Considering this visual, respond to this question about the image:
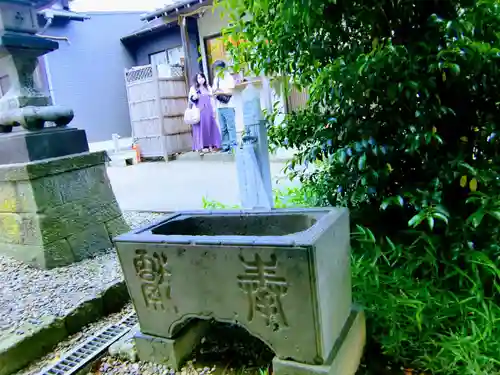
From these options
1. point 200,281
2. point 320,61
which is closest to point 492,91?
point 320,61

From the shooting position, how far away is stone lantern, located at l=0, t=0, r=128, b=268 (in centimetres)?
271

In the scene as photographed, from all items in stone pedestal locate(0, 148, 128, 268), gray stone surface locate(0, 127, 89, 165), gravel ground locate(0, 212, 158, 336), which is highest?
gray stone surface locate(0, 127, 89, 165)

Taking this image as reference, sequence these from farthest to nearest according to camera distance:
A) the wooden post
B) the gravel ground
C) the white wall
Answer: the wooden post
the white wall
the gravel ground

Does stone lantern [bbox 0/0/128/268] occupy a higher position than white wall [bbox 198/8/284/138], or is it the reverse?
white wall [bbox 198/8/284/138]

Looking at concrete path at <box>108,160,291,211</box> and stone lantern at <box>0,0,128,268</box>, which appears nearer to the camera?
stone lantern at <box>0,0,128,268</box>

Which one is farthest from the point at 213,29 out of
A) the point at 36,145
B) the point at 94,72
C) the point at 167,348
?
the point at 167,348

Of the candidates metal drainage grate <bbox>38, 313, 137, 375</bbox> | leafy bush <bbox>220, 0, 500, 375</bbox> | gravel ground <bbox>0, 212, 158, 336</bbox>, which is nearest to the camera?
leafy bush <bbox>220, 0, 500, 375</bbox>

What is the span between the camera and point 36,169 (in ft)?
8.73

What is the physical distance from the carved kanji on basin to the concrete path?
223cm

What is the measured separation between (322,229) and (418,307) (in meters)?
0.73

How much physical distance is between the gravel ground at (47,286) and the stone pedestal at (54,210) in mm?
96

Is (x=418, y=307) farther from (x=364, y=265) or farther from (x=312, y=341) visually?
(x=312, y=341)

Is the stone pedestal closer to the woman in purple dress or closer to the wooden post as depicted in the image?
the woman in purple dress

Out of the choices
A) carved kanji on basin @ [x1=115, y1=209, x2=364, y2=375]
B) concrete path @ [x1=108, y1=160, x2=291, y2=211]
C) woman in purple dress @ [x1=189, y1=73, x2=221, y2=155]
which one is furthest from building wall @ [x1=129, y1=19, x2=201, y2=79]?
carved kanji on basin @ [x1=115, y1=209, x2=364, y2=375]
